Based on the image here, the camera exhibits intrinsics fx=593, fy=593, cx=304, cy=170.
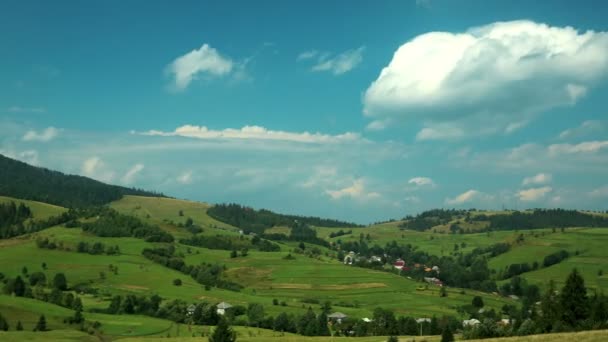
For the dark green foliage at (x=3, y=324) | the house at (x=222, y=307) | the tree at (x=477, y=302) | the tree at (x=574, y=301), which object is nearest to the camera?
the tree at (x=574, y=301)

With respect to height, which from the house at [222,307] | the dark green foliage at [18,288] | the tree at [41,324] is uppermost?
the dark green foliage at [18,288]

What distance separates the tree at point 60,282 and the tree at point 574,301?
15041 cm

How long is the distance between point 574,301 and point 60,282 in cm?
15391

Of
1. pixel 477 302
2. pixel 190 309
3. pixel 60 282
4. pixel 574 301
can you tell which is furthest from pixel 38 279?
pixel 574 301

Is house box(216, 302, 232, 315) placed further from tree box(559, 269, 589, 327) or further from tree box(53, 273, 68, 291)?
tree box(559, 269, 589, 327)

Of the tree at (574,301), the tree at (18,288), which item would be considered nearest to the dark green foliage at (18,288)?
the tree at (18,288)

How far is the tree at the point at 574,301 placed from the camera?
88.7 metres

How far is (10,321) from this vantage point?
13500cm

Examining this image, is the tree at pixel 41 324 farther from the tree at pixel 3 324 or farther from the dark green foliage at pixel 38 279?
the dark green foliage at pixel 38 279

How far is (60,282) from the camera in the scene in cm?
18738

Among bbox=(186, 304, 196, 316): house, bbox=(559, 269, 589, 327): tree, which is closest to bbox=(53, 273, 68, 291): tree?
bbox=(186, 304, 196, 316): house

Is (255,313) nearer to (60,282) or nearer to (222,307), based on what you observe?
(222,307)

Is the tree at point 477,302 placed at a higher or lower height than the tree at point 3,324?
higher

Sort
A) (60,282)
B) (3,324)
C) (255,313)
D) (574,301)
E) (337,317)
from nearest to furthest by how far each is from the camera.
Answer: (574,301) → (3,324) → (337,317) → (255,313) → (60,282)
